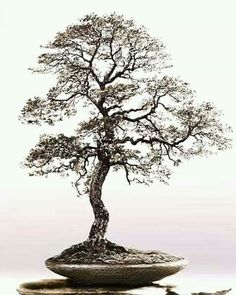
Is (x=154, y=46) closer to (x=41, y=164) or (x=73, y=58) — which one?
(x=73, y=58)

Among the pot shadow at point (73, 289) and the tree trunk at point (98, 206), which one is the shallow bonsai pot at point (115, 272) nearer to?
the pot shadow at point (73, 289)

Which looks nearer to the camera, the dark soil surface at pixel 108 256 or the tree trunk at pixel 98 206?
the dark soil surface at pixel 108 256

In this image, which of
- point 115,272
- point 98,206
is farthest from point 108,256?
point 98,206

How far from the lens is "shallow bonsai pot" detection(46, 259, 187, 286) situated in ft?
12.9

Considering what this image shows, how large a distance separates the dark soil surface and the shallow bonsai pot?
5cm

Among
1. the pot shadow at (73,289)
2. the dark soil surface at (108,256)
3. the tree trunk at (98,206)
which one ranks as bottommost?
the pot shadow at (73,289)

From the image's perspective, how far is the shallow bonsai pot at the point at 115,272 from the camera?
393cm

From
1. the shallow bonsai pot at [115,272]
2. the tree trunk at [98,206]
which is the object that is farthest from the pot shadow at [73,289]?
the tree trunk at [98,206]

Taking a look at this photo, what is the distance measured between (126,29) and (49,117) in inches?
23.3

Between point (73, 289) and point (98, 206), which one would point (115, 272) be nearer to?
point (73, 289)

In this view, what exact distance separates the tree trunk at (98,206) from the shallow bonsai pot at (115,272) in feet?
0.82

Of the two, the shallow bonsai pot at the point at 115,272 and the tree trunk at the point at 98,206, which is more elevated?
the tree trunk at the point at 98,206

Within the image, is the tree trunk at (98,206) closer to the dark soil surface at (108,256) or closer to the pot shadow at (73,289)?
the dark soil surface at (108,256)

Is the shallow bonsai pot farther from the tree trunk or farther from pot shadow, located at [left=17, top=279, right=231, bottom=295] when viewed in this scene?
the tree trunk
